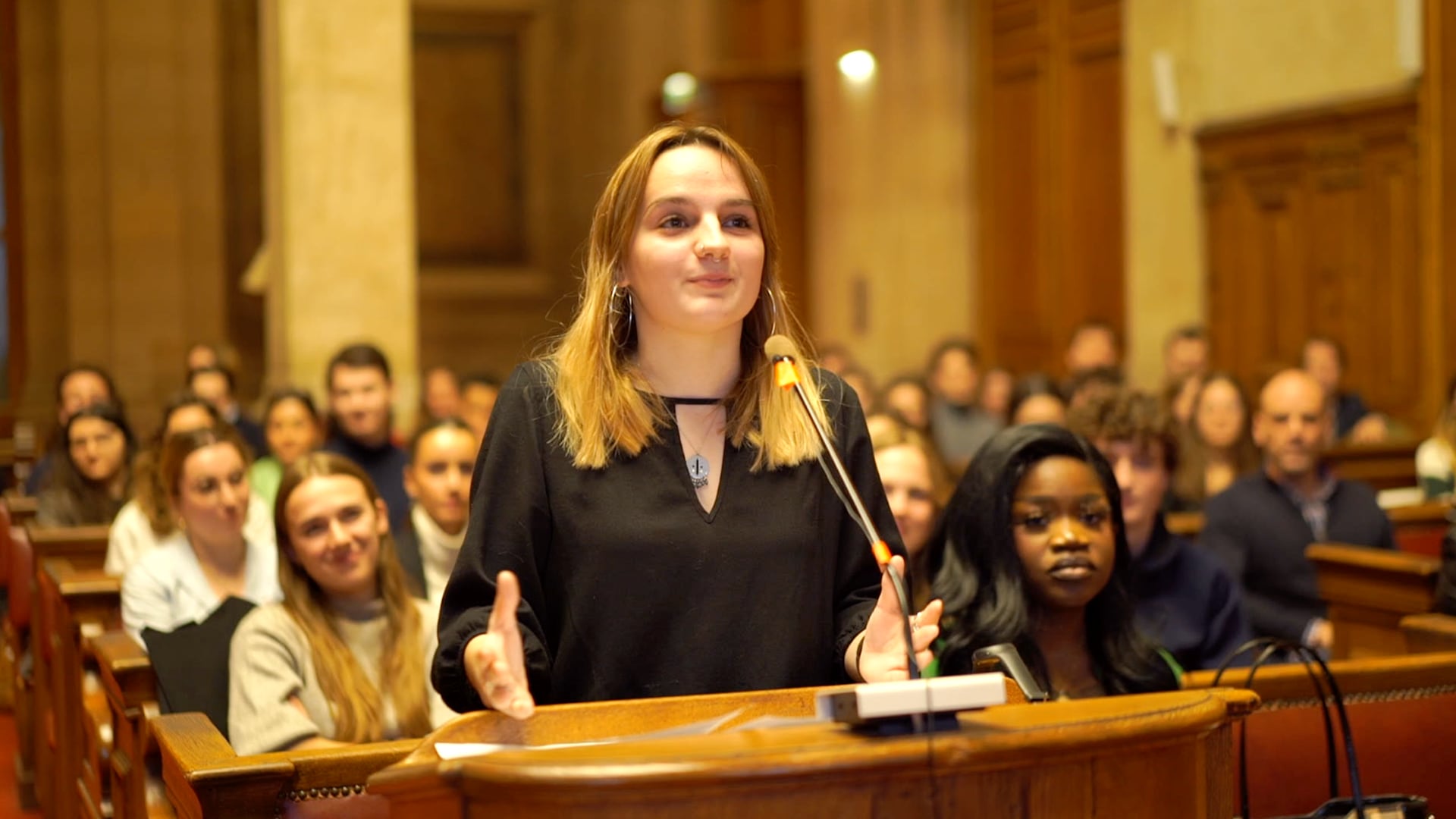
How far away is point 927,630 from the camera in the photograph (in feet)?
6.82

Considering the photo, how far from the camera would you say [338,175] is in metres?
9.04

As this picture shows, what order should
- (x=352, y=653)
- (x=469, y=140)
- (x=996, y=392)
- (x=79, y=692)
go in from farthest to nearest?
(x=469, y=140) → (x=996, y=392) → (x=79, y=692) → (x=352, y=653)

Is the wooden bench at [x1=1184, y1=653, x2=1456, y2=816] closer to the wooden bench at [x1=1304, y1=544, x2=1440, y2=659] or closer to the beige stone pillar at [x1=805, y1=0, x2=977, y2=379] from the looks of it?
the wooden bench at [x1=1304, y1=544, x2=1440, y2=659]

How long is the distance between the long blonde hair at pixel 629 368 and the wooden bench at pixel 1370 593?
11.7ft

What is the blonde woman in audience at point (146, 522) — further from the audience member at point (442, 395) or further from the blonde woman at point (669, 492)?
the audience member at point (442, 395)

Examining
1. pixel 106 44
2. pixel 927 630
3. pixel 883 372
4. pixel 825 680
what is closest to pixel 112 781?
pixel 825 680

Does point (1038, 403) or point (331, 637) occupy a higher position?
point (1038, 403)

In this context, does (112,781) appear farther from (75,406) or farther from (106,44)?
(106,44)

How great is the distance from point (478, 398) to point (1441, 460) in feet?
15.6

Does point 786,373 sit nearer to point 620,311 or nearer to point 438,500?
point 620,311

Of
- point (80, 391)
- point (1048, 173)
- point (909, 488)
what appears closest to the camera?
point (909, 488)

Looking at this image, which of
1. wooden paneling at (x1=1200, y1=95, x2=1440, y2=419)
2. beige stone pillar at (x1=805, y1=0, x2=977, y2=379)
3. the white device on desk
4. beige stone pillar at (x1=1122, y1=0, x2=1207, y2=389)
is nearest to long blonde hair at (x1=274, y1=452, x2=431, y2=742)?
the white device on desk

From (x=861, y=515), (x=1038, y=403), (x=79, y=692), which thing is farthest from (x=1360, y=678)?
(x=79, y=692)

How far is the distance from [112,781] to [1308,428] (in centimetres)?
413
